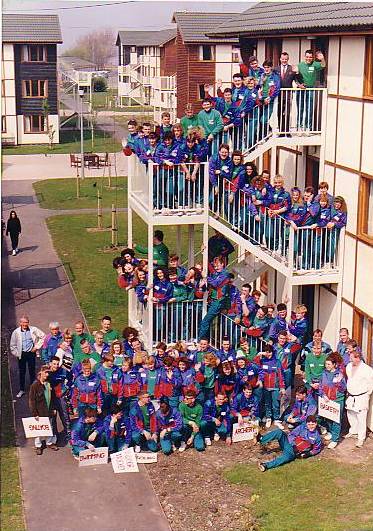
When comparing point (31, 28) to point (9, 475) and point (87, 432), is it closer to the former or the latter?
point (87, 432)

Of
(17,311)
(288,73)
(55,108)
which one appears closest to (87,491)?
(288,73)

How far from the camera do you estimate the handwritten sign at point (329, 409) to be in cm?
1445

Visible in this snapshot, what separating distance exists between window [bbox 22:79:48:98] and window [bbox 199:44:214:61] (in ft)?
30.8

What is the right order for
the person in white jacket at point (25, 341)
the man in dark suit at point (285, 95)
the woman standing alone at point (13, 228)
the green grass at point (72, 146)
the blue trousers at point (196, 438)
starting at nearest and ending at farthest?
the blue trousers at point (196, 438) → the person in white jacket at point (25, 341) → the man in dark suit at point (285, 95) → the woman standing alone at point (13, 228) → the green grass at point (72, 146)

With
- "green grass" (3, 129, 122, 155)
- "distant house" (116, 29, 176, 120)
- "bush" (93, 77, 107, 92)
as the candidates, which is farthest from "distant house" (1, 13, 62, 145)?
"bush" (93, 77, 107, 92)

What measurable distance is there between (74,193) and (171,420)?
27.7 metres

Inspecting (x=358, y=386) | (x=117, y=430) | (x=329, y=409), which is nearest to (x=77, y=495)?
(x=117, y=430)

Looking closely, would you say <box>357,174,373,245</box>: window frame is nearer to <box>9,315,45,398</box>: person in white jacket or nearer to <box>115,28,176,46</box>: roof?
<box>9,315,45,398</box>: person in white jacket

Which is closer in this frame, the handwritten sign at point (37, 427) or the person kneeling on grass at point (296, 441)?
the person kneeling on grass at point (296, 441)

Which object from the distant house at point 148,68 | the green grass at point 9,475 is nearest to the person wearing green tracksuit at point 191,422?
the green grass at point 9,475

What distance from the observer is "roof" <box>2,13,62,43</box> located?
Answer: 189 ft

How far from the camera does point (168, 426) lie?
1434 centimetres

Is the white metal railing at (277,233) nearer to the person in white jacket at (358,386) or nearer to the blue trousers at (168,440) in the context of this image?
the person in white jacket at (358,386)

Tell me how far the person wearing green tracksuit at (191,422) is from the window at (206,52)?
153ft
